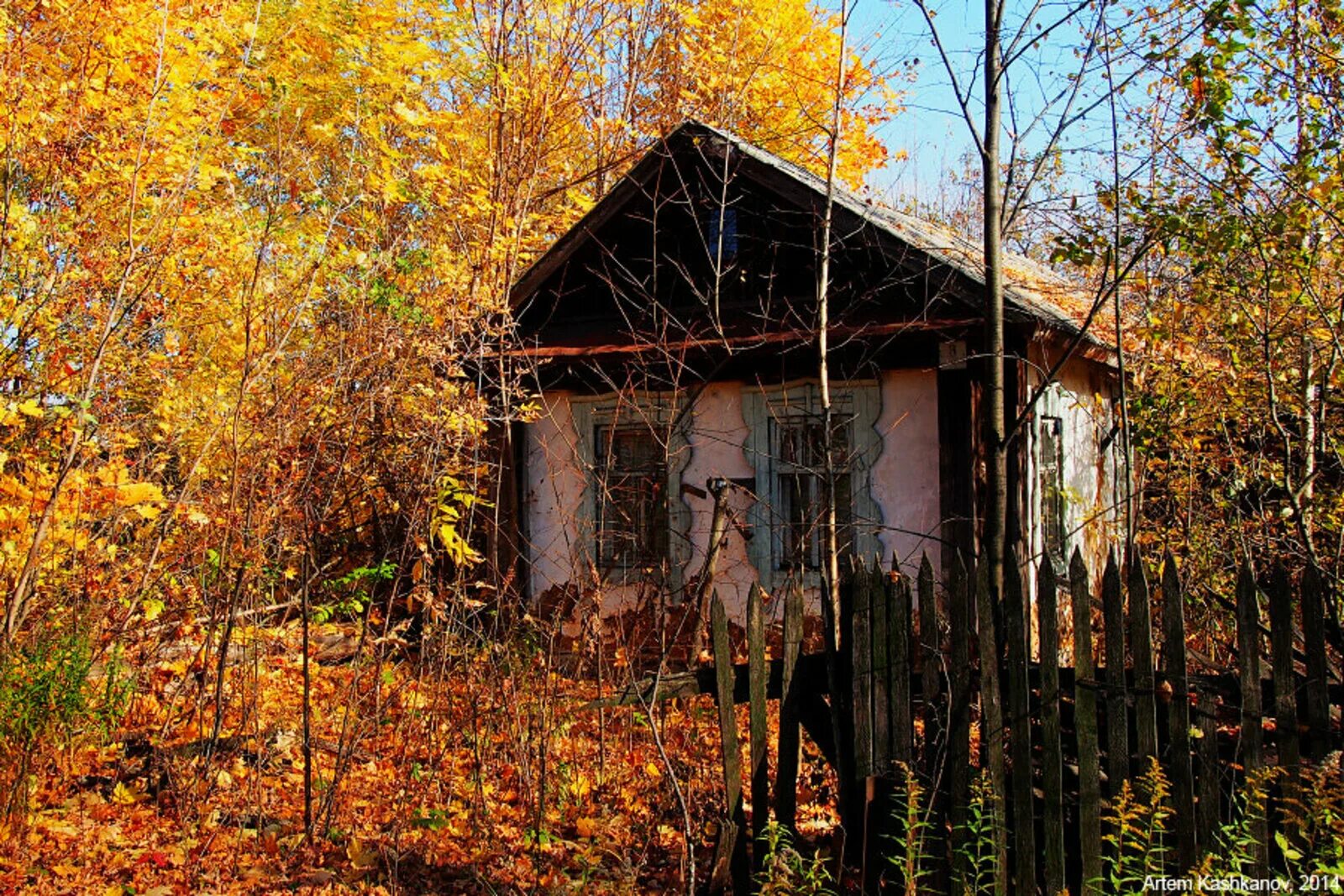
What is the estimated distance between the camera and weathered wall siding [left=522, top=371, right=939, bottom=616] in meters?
8.50

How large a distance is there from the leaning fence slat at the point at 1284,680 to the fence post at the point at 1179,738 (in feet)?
0.85

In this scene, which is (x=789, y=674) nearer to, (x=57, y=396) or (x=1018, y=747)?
(x=1018, y=747)

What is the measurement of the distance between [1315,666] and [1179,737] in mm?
462

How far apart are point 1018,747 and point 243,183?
36.0 ft

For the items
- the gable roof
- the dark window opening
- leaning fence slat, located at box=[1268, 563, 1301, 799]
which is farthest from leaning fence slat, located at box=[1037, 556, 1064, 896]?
the dark window opening

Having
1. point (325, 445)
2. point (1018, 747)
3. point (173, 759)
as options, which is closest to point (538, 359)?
point (325, 445)

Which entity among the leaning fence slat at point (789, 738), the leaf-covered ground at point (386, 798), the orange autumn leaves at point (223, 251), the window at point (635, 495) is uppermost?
the orange autumn leaves at point (223, 251)

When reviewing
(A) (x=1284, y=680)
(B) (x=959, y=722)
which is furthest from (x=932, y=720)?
(A) (x=1284, y=680)

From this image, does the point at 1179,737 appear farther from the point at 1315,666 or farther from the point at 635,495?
the point at 635,495

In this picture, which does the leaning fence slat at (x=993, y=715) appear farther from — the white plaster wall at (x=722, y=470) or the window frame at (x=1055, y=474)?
the window frame at (x=1055, y=474)

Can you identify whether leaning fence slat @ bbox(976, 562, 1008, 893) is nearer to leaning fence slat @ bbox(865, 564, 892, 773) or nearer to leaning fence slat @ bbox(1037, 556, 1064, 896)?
leaning fence slat @ bbox(1037, 556, 1064, 896)

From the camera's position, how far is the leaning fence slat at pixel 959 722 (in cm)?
386

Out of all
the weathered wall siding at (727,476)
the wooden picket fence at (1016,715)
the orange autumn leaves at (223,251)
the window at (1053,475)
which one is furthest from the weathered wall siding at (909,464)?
the wooden picket fence at (1016,715)

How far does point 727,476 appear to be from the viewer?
30.1 feet
